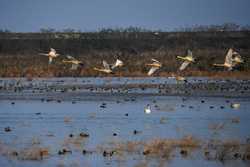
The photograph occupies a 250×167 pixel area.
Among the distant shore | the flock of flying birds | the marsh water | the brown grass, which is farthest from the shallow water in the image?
the brown grass

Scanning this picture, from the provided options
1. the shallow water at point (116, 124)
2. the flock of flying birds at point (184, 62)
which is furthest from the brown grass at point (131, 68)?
the shallow water at point (116, 124)

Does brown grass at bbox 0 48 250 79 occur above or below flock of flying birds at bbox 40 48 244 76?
below

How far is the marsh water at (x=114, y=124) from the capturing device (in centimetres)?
1966

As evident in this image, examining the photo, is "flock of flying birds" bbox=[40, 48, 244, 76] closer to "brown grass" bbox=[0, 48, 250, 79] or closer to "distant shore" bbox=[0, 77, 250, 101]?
"distant shore" bbox=[0, 77, 250, 101]

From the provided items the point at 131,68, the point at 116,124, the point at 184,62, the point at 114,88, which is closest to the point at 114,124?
the point at 116,124

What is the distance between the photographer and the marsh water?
19.7 metres

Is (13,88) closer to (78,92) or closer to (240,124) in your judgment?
(78,92)

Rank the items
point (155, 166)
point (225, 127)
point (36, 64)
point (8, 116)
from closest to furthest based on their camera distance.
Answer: point (155, 166), point (225, 127), point (8, 116), point (36, 64)

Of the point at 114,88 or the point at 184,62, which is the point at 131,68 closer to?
the point at 114,88

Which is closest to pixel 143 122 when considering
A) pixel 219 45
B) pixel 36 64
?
pixel 36 64

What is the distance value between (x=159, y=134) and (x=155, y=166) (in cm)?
514

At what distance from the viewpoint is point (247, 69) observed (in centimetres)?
5184

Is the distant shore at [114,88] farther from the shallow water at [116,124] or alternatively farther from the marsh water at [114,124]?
the shallow water at [116,124]

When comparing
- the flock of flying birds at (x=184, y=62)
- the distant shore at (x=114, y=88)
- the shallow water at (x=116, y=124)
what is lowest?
→ the distant shore at (x=114, y=88)
